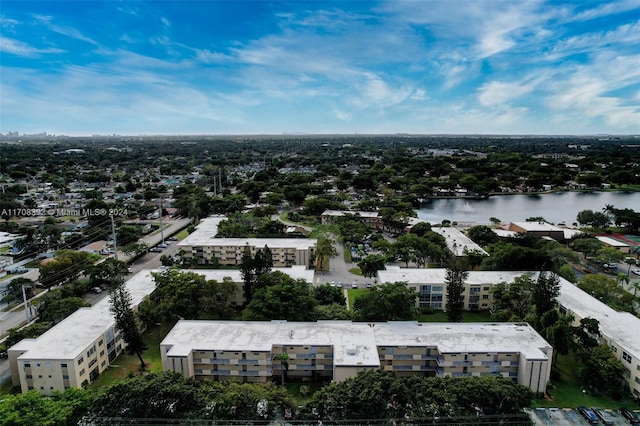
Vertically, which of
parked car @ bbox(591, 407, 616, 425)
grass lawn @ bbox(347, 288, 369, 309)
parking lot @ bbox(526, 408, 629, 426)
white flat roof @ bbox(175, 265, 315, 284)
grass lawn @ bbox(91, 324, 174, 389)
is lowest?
grass lawn @ bbox(91, 324, 174, 389)

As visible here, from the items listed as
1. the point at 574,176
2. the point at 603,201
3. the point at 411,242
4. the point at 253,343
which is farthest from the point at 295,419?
the point at 574,176

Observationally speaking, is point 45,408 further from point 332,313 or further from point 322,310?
point 332,313

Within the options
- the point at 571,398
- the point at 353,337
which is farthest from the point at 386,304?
the point at 571,398

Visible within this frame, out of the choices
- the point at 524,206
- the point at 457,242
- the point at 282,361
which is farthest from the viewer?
the point at 524,206

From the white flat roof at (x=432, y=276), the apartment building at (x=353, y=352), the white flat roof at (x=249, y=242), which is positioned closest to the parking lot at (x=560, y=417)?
the apartment building at (x=353, y=352)

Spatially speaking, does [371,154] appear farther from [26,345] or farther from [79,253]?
[26,345]

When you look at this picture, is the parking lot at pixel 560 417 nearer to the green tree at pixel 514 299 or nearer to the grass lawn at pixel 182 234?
the green tree at pixel 514 299

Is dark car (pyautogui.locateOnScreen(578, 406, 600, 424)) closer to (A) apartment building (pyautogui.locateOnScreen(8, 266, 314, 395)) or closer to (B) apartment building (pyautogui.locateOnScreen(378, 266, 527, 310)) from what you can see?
(B) apartment building (pyautogui.locateOnScreen(378, 266, 527, 310))

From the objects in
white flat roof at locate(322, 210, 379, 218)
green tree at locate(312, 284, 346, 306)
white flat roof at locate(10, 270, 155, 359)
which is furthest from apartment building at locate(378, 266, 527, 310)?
white flat roof at locate(322, 210, 379, 218)
